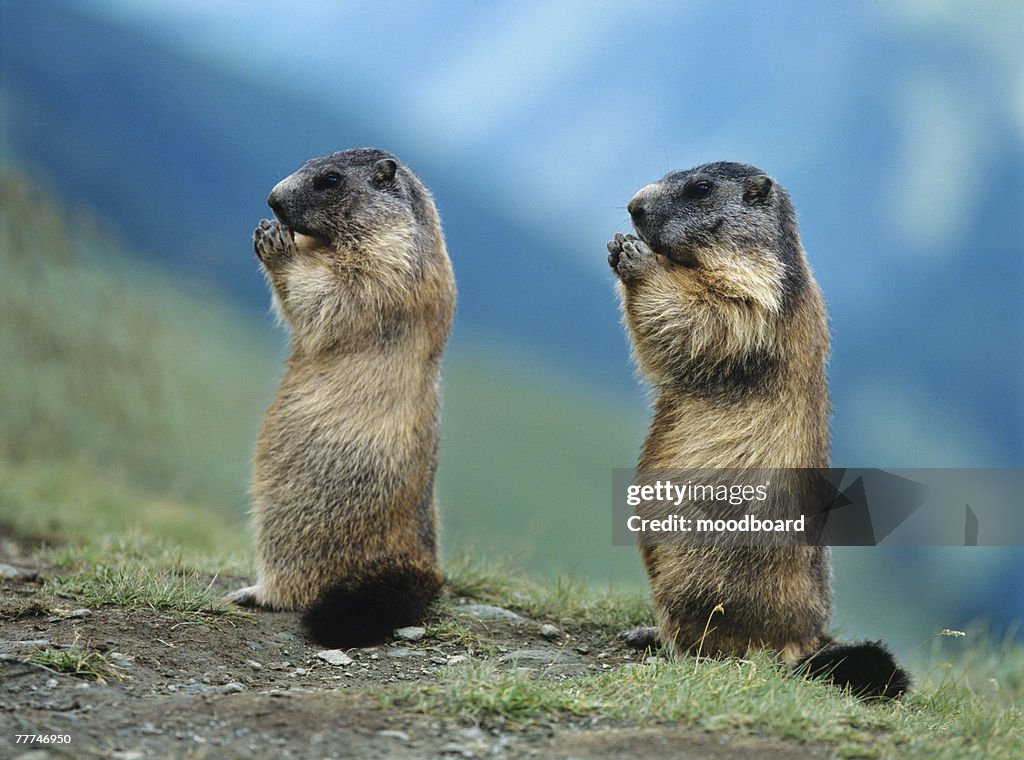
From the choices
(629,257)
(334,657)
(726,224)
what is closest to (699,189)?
(726,224)

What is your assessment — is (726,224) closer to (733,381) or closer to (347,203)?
(733,381)

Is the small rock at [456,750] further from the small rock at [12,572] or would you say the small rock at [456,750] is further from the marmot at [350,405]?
the small rock at [12,572]

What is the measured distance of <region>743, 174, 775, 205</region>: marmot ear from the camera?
5902 millimetres

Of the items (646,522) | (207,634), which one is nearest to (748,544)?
(646,522)

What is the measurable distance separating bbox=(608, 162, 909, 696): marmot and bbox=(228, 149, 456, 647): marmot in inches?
50.1

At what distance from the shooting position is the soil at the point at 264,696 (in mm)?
3967

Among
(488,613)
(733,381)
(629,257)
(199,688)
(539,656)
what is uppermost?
(629,257)

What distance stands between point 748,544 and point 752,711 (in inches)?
48.6

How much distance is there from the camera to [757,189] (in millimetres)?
5910

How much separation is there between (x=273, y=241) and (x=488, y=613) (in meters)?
2.54

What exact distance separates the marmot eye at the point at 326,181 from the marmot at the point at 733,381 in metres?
1.72

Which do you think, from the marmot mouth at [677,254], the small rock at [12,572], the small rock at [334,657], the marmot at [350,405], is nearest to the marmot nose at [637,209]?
the marmot mouth at [677,254]

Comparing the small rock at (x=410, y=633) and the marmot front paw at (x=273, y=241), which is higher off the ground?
the marmot front paw at (x=273, y=241)

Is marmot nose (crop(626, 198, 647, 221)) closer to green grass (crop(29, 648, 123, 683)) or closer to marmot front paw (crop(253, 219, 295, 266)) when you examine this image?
marmot front paw (crop(253, 219, 295, 266))
